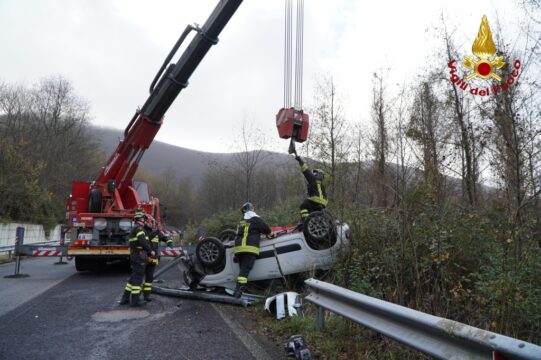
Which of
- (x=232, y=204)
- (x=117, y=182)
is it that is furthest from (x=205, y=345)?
(x=232, y=204)

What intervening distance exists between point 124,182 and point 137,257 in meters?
4.60

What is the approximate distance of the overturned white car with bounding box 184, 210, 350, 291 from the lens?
251 inches

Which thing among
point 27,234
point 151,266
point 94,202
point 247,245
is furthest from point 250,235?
point 27,234

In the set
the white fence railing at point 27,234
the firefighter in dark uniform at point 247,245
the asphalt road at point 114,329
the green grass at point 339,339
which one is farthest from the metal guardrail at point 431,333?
the white fence railing at point 27,234

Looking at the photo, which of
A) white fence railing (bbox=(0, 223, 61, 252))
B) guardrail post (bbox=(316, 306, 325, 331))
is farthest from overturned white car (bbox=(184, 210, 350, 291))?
white fence railing (bbox=(0, 223, 61, 252))

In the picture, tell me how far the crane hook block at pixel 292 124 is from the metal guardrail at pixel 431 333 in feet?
12.5

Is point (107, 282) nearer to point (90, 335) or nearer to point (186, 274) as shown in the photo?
point (186, 274)

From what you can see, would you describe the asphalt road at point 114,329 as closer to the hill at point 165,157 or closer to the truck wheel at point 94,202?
the truck wheel at point 94,202

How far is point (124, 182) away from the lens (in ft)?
36.2

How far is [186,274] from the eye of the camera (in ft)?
24.6

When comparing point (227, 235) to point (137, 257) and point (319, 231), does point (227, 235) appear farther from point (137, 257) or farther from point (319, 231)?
point (319, 231)

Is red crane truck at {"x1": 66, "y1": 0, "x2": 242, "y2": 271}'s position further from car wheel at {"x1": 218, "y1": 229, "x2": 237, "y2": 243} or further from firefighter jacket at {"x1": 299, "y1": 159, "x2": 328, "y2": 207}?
firefighter jacket at {"x1": 299, "y1": 159, "x2": 328, "y2": 207}

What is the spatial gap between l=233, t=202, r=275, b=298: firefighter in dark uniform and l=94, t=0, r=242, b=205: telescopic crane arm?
4456mm

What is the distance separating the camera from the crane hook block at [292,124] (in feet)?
23.7
